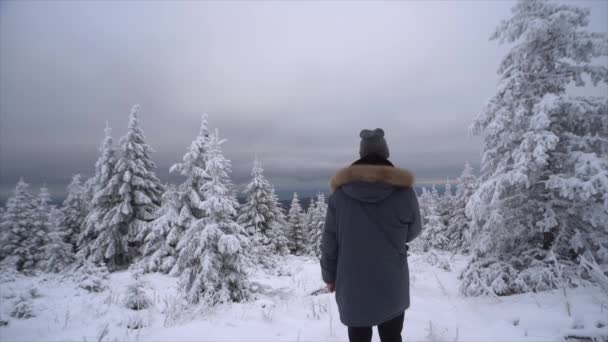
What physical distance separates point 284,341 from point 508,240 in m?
6.76

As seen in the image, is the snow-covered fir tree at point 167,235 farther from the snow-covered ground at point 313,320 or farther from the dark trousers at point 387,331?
the dark trousers at point 387,331

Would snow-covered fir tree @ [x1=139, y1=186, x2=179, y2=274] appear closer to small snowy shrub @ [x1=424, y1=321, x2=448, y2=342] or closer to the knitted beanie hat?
small snowy shrub @ [x1=424, y1=321, x2=448, y2=342]

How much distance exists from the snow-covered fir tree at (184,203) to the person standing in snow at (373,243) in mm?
9187

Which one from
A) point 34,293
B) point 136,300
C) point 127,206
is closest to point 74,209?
point 127,206

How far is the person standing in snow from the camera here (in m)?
2.77

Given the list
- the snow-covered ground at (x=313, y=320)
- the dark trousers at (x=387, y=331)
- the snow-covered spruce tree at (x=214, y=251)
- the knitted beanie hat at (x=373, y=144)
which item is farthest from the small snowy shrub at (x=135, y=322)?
the knitted beanie hat at (x=373, y=144)

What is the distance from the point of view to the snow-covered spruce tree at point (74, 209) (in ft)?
86.9

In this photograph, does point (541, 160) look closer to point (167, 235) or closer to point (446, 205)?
point (167, 235)

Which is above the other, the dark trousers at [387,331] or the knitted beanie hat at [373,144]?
the knitted beanie hat at [373,144]

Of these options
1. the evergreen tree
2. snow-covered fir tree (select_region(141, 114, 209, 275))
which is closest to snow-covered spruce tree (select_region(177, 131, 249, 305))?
snow-covered fir tree (select_region(141, 114, 209, 275))

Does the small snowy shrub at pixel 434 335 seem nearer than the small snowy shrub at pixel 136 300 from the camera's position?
Yes

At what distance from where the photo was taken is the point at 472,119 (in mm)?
7656

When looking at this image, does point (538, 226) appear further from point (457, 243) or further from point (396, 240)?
point (457, 243)

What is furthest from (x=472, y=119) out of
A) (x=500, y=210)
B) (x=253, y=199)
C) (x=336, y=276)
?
(x=253, y=199)
